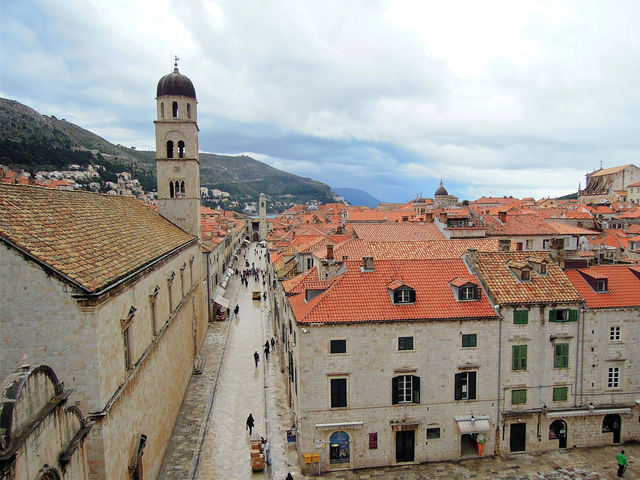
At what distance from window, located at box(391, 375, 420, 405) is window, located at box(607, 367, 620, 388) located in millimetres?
10238

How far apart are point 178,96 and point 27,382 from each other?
1266 inches

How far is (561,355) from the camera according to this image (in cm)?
2259

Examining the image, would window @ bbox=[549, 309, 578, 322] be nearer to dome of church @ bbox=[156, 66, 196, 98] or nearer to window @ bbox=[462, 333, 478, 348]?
window @ bbox=[462, 333, 478, 348]

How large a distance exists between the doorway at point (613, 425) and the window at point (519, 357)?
560 cm

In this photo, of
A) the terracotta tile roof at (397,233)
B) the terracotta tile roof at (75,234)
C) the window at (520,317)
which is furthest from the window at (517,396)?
the terracotta tile roof at (397,233)

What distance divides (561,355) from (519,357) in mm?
2274

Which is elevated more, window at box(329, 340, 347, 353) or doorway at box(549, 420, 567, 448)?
window at box(329, 340, 347, 353)

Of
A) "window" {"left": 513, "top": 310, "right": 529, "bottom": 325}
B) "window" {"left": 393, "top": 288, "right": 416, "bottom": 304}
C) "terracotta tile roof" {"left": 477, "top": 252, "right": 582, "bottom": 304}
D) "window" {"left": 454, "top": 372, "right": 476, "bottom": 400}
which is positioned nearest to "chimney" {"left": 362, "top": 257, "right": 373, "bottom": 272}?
"window" {"left": 393, "top": 288, "right": 416, "bottom": 304}

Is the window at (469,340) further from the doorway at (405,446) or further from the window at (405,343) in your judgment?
the doorway at (405,446)

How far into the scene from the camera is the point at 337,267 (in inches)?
1062

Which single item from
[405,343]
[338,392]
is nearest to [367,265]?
[405,343]

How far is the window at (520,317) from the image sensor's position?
22.1m

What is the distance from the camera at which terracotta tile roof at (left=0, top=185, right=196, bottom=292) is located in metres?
13.0

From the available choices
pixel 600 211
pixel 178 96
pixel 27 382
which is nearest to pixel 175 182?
pixel 178 96
